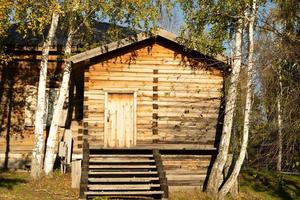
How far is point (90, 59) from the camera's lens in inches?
693

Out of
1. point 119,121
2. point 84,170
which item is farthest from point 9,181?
point 119,121

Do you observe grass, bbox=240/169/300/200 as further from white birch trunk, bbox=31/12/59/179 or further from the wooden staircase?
white birch trunk, bbox=31/12/59/179

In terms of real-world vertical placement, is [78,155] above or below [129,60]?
below

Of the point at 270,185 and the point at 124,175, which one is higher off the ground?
the point at 124,175

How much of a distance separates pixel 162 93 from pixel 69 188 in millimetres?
5053

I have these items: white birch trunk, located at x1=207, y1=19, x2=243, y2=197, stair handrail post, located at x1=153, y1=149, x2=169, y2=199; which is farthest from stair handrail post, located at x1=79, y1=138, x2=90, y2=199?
white birch trunk, located at x1=207, y1=19, x2=243, y2=197

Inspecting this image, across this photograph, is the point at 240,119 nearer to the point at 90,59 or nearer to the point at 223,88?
the point at 223,88

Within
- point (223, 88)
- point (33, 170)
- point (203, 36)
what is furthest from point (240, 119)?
point (33, 170)

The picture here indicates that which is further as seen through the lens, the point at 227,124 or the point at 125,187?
the point at 227,124

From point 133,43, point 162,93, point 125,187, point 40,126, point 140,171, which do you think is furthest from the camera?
point 40,126

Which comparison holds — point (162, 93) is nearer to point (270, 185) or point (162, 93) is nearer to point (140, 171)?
point (140, 171)

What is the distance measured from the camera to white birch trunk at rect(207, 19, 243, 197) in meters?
17.0

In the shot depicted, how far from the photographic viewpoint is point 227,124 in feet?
55.9

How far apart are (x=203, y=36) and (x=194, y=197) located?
5.98 meters
